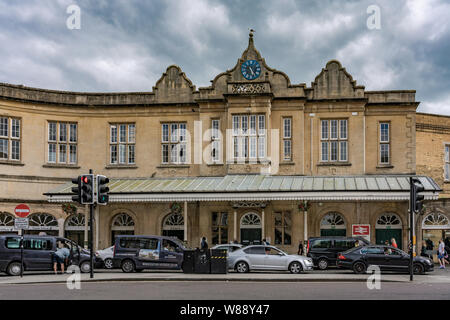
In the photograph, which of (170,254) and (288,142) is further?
(288,142)

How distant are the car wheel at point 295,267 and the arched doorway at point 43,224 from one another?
15857 mm

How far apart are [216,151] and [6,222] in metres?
12.9

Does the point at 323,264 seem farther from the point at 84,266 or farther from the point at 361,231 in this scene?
the point at 84,266

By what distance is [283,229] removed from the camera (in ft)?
108

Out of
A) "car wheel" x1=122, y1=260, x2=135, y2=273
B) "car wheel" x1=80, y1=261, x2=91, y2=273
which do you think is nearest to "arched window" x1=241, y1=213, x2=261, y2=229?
"car wheel" x1=122, y1=260, x2=135, y2=273

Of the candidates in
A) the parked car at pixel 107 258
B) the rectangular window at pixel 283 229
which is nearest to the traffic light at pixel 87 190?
the parked car at pixel 107 258

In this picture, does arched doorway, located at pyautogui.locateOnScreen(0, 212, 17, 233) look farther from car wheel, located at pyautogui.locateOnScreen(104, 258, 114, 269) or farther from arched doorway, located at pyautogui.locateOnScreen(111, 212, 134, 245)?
car wheel, located at pyautogui.locateOnScreen(104, 258, 114, 269)

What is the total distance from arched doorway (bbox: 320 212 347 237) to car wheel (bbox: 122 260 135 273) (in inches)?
482

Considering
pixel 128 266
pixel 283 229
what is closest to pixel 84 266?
pixel 128 266

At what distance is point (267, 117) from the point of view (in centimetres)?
3319

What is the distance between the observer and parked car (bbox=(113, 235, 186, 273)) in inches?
992
